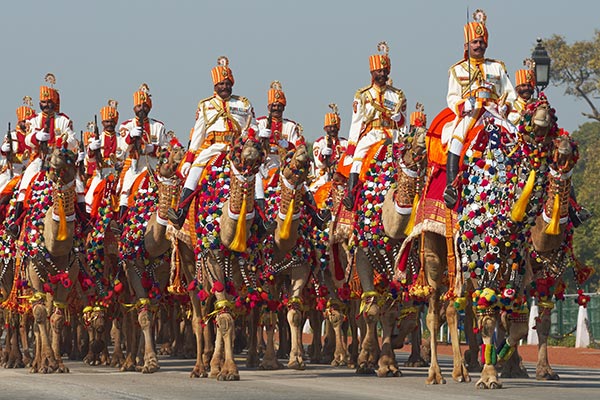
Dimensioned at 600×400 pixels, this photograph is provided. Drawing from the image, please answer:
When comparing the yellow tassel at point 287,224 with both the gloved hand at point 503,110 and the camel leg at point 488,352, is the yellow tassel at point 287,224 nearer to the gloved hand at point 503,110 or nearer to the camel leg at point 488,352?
the gloved hand at point 503,110

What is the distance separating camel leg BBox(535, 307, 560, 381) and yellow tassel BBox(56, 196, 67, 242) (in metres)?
6.71

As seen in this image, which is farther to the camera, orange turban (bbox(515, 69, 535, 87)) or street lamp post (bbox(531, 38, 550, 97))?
orange turban (bbox(515, 69, 535, 87))

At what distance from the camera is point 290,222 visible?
20.8 m

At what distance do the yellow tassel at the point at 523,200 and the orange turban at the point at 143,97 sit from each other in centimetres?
976

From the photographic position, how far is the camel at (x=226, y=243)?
740 inches

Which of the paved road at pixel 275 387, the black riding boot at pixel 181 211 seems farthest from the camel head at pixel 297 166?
the paved road at pixel 275 387

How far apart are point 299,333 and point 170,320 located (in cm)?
721

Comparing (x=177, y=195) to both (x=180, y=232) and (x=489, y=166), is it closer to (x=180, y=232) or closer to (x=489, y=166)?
(x=180, y=232)

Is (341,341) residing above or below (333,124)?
below

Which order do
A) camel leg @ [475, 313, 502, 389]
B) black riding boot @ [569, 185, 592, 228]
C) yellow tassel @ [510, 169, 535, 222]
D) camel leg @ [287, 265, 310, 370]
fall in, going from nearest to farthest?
yellow tassel @ [510, 169, 535, 222]
camel leg @ [475, 313, 502, 389]
black riding boot @ [569, 185, 592, 228]
camel leg @ [287, 265, 310, 370]

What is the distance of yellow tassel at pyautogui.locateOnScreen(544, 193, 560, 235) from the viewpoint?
16.0m

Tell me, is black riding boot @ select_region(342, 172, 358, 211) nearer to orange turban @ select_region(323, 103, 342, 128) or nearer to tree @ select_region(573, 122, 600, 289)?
orange turban @ select_region(323, 103, 342, 128)

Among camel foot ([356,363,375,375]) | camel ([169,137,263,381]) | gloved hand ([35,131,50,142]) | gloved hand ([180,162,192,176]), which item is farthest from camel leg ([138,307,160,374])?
gloved hand ([35,131,50,142])

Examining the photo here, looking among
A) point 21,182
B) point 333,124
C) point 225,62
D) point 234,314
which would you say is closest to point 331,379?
point 234,314
